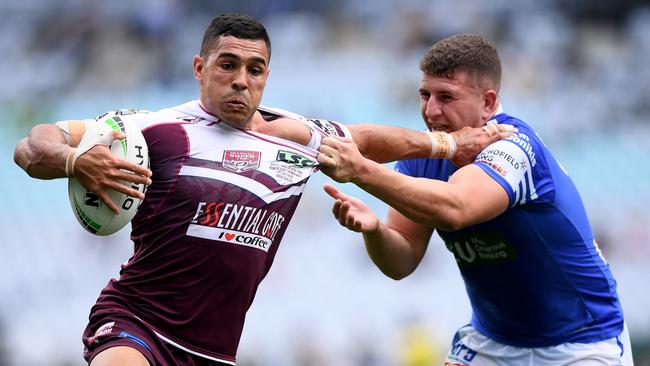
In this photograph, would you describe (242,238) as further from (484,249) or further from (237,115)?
(484,249)

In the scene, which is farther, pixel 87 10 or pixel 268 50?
pixel 87 10

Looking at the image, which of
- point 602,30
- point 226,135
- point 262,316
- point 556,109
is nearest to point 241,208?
→ point 226,135

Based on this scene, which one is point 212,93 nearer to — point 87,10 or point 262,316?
point 262,316

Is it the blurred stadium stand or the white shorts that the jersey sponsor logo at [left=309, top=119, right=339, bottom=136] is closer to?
the white shorts

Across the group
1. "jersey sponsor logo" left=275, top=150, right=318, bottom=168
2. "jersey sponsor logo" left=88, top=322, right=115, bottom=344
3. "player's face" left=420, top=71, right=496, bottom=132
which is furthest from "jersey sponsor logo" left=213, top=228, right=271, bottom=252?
"player's face" left=420, top=71, right=496, bottom=132

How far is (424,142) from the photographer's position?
6.22m

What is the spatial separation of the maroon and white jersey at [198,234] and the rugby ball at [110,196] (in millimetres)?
215

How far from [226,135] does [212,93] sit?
0.83 ft

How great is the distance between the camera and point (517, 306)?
6184mm

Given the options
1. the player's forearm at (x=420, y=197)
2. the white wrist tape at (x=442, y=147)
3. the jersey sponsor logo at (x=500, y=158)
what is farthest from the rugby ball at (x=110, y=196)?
the jersey sponsor logo at (x=500, y=158)

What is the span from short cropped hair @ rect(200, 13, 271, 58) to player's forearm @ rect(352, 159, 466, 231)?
1.01 metres

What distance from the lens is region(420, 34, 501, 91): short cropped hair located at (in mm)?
6469

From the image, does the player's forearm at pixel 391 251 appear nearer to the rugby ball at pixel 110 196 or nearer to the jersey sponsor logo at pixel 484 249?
the jersey sponsor logo at pixel 484 249

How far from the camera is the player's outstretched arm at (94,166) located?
4984mm
